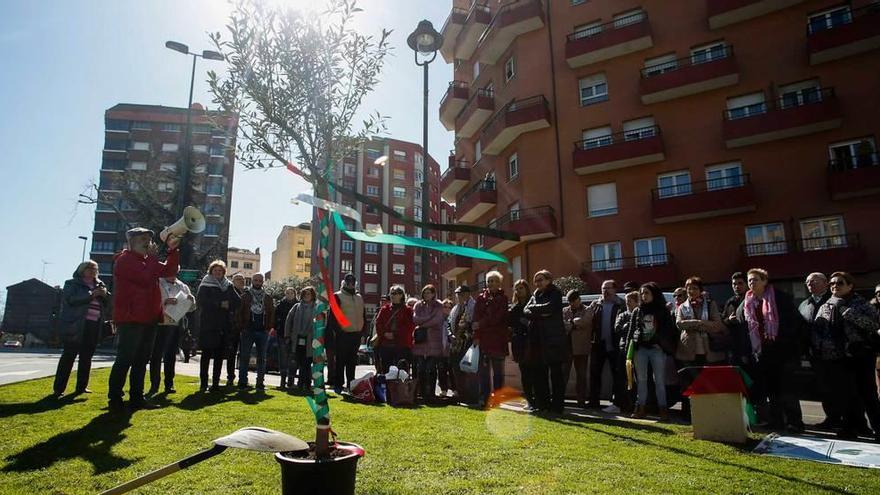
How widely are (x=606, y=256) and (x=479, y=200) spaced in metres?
7.74

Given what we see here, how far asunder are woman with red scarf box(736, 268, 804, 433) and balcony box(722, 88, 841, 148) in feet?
55.1

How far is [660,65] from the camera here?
23172 mm

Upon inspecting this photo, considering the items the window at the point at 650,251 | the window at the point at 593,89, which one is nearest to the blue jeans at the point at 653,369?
the window at the point at 650,251

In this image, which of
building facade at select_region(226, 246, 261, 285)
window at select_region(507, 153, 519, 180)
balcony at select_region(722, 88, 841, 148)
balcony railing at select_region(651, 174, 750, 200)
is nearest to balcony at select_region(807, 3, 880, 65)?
balcony at select_region(722, 88, 841, 148)

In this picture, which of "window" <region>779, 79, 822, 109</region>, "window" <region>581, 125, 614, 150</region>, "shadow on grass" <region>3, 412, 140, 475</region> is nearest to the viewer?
"shadow on grass" <region>3, 412, 140, 475</region>

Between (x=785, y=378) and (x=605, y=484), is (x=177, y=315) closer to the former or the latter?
(x=605, y=484)

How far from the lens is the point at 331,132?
642 centimetres

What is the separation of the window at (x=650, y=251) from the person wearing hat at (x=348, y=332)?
16.0 meters

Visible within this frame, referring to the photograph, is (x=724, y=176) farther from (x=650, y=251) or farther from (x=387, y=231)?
(x=387, y=231)

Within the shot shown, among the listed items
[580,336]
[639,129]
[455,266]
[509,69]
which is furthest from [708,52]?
[580,336]

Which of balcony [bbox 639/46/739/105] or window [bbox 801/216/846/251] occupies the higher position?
balcony [bbox 639/46/739/105]

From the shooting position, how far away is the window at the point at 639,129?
22.6m

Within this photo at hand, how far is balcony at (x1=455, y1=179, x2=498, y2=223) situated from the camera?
1084 inches

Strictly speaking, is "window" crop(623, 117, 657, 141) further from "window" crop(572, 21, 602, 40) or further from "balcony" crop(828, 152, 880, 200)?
"balcony" crop(828, 152, 880, 200)
